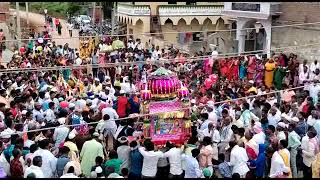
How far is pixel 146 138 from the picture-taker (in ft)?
32.3

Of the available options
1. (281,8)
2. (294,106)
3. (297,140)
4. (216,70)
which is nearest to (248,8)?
(281,8)

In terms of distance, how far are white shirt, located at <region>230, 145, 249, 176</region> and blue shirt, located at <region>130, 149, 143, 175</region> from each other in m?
1.48

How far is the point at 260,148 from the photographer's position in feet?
27.5

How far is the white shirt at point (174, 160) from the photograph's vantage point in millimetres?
8391

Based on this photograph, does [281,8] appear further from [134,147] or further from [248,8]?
[134,147]

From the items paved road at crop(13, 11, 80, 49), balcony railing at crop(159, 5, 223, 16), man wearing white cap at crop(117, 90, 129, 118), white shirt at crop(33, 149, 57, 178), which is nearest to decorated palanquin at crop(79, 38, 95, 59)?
paved road at crop(13, 11, 80, 49)

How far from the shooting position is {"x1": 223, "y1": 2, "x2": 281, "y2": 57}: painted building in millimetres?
19625

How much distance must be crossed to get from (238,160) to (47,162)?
9.62ft

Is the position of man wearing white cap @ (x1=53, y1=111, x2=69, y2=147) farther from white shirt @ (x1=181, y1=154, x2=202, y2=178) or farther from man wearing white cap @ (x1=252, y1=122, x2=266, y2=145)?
man wearing white cap @ (x1=252, y1=122, x2=266, y2=145)

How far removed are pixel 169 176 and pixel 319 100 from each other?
4.83m

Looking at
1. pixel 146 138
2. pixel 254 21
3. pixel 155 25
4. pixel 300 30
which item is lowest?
pixel 146 138

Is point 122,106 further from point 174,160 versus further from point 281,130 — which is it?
point 281,130

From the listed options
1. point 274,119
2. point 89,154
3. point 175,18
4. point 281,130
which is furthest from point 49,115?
point 175,18

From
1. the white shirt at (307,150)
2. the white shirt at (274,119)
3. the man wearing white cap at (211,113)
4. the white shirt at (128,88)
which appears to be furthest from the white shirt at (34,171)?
the white shirt at (128,88)
